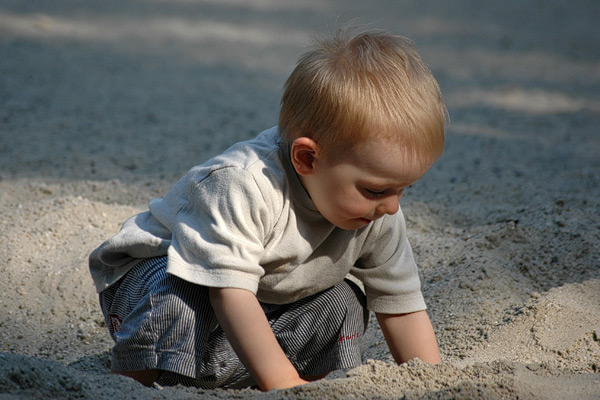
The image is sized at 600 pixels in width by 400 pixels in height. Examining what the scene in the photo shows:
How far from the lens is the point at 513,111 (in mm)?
4391

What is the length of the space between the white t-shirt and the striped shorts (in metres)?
0.04

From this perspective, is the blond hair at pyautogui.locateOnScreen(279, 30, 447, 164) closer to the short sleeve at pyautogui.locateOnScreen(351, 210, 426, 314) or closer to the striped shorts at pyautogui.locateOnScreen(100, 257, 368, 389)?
the short sleeve at pyautogui.locateOnScreen(351, 210, 426, 314)

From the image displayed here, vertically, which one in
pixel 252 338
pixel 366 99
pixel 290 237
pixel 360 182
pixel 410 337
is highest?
pixel 366 99

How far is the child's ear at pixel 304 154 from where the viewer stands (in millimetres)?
1443

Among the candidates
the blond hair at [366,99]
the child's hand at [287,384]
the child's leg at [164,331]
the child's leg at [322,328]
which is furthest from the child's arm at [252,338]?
the blond hair at [366,99]

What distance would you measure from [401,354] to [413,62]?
694 mm

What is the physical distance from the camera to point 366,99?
140cm

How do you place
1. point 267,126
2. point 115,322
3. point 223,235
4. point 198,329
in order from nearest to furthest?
point 223,235
point 198,329
point 115,322
point 267,126

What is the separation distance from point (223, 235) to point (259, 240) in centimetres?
9

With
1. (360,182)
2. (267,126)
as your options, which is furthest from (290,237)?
(267,126)

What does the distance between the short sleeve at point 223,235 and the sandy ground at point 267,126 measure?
24cm

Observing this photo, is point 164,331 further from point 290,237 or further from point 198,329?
point 290,237

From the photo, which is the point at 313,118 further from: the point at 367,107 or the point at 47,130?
the point at 47,130

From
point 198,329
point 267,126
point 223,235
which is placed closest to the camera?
point 223,235
